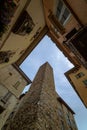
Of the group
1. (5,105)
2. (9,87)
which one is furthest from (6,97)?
(9,87)

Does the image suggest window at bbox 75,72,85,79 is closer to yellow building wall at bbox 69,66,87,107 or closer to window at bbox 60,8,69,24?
yellow building wall at bbox 69,66,87,107

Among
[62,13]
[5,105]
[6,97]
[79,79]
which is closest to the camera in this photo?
[62,13]

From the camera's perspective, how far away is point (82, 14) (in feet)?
24.7

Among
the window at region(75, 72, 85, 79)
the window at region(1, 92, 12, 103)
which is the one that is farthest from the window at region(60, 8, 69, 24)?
the window at region(1, 92, 12, 103)

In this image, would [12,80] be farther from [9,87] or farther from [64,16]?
[64,16]

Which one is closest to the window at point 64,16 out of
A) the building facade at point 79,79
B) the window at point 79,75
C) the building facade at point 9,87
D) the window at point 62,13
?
the window at point 62,13

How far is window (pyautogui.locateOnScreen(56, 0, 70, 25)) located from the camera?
8858 millimetres

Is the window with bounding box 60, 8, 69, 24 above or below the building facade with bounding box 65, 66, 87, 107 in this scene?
above

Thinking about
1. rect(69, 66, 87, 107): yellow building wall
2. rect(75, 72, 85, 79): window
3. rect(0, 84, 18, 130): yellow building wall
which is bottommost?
rect(69, 66, 87, 107): yellow building wall

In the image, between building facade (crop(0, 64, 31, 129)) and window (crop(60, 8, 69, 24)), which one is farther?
building facade (crop(0, 64, 31, 129))

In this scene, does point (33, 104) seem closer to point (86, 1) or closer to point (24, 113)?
point (24, 113)

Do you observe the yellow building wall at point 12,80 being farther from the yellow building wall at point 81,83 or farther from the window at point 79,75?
the window at point 79,75

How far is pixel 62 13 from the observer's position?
938 centimetres

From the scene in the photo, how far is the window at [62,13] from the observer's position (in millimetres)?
8858
